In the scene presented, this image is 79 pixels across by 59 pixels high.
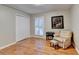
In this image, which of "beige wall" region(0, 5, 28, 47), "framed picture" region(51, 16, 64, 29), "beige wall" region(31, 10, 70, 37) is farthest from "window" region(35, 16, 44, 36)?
"beige wall" region(0, 5, 28, 47)

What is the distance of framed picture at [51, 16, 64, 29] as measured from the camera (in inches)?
77.7

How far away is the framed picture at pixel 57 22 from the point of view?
1.97 meters

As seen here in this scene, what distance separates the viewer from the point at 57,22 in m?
2.05

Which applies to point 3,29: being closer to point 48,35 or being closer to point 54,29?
point 48,35

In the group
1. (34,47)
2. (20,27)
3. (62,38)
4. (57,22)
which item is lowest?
(34,47)

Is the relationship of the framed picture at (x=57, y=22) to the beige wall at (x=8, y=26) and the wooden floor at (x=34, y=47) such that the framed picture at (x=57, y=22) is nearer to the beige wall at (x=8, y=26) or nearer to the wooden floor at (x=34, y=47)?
the wooden floor at (x=34, y=47)

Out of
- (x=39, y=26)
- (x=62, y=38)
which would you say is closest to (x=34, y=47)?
(x=39, y=26)

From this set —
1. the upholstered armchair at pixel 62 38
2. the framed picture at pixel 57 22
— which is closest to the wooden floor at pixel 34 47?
the upholstered armchair at pixel 62 38

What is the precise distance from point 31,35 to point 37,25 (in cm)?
27

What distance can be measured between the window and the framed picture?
0.80 feet

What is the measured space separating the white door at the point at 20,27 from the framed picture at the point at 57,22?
65cm

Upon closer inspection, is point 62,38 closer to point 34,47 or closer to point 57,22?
point 57,22

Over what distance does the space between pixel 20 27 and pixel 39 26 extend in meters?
0.43
